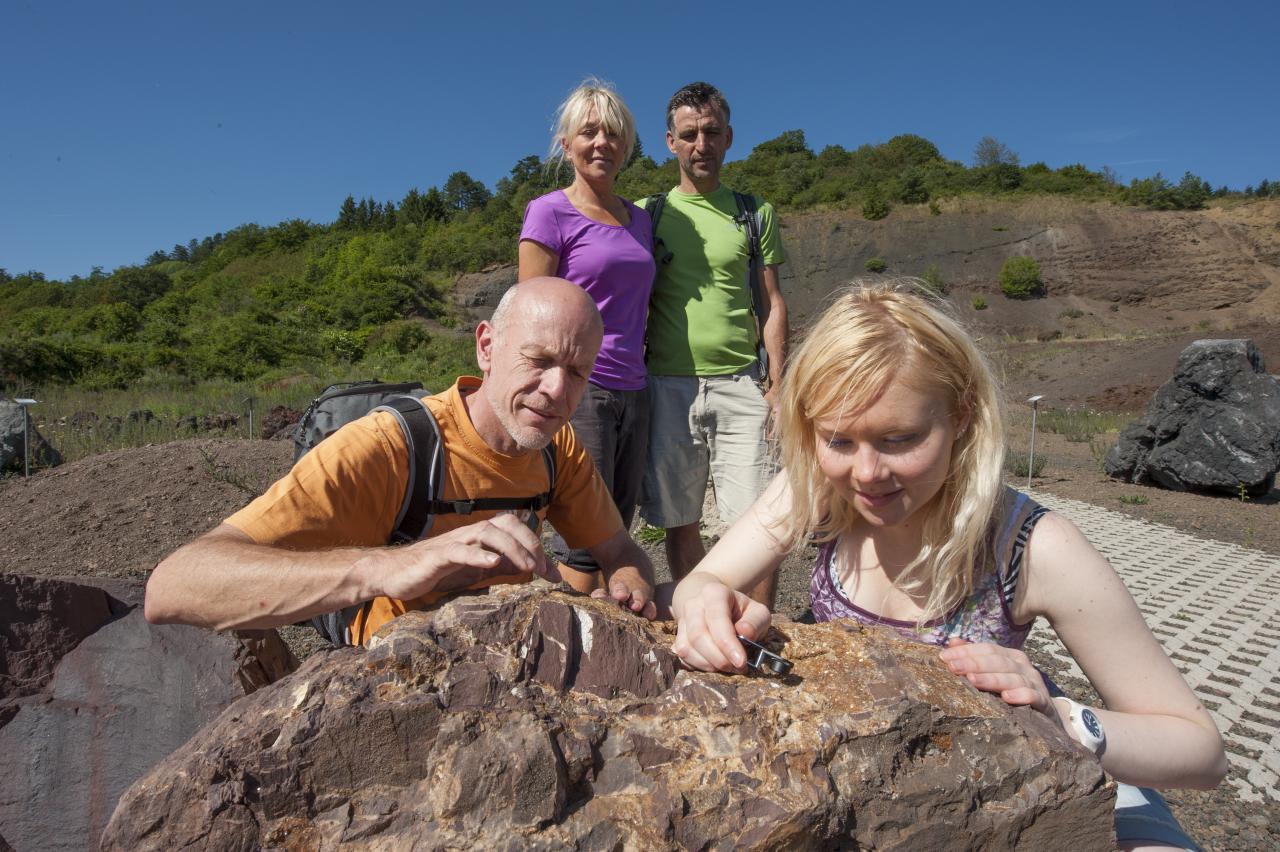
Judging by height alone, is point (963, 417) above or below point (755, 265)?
below

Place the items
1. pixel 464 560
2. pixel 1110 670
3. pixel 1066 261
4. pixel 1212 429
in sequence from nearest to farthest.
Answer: pixel 464 560 → pixel 1110 670 → pixel 1212 429 → pixel 1066 261

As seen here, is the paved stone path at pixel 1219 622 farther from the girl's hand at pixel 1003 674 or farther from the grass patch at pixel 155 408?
the grass patch at pixel 155 408

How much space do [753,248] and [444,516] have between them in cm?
206

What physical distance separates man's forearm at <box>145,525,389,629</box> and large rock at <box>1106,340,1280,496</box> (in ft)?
34.0

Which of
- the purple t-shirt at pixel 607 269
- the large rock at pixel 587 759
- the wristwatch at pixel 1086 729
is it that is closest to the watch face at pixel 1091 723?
the wristwatch at pixel 1086 729

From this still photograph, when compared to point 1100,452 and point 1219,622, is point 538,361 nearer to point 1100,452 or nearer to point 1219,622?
point 1219,622

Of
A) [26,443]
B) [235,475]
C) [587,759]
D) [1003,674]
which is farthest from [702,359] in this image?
[26,443]

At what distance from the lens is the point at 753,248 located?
361 cm

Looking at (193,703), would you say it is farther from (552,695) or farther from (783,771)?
(783,771)

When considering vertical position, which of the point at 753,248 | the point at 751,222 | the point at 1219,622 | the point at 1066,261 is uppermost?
the point at 1066,261

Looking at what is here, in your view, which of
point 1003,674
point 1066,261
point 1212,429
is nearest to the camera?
point 1003,674

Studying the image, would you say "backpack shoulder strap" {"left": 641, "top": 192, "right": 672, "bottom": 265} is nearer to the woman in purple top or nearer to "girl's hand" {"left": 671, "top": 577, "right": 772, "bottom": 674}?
the woman in purple top

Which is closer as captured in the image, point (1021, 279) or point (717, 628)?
point (717, 628)

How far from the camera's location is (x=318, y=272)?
48.7m
